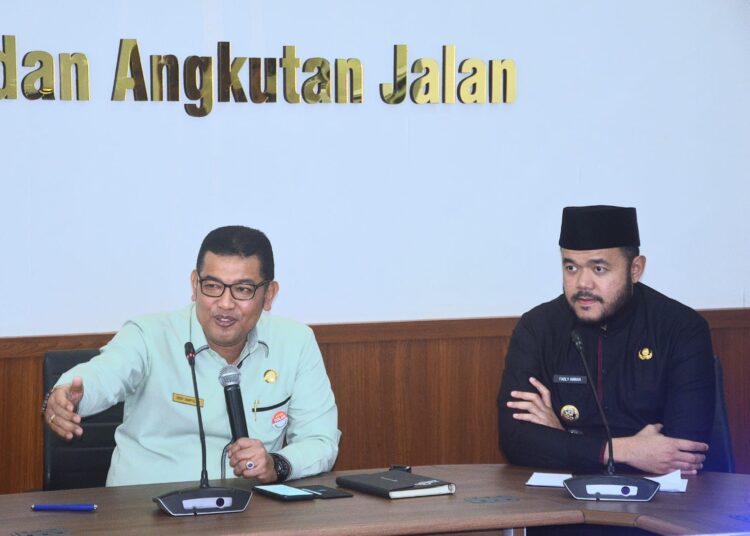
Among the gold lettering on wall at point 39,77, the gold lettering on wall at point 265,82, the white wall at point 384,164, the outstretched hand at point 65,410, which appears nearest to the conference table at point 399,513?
the outstretched hand at point 65,410

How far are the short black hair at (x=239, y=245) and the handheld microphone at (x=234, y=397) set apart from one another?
0.59 meters

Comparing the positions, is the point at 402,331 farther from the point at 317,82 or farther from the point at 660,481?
the point at 660,481

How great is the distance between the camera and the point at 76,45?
4891 mm

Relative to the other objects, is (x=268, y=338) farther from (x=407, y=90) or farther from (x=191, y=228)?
(x=407, y=90)

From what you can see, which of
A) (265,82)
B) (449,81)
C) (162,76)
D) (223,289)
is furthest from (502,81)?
(223,289)

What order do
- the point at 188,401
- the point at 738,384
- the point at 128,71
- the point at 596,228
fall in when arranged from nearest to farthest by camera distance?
the point at 188,401 → the point at 596,228 → the point at 128,71 → the point at 738,384

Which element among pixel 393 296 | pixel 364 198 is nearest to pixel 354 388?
pixel 393 296

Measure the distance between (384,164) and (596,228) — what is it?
5.02ft

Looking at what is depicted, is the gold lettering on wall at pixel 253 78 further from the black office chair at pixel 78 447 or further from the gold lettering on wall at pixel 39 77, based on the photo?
the black office chair at pixel 78 447

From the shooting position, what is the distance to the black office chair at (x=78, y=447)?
382 cm

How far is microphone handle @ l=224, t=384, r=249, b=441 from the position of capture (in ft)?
10.4

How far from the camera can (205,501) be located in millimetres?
3070

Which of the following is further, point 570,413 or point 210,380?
point 570,413

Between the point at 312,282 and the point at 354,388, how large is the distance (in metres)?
0.54
